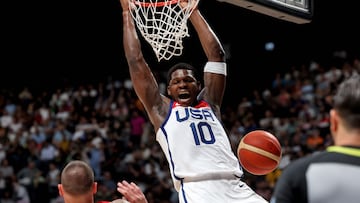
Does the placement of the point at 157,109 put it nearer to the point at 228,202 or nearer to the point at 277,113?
the point at 228,202

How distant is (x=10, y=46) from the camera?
699 inches

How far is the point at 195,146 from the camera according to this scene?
4.64 metres

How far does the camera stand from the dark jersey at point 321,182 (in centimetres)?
226

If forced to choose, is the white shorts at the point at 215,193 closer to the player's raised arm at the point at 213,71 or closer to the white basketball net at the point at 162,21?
the player's raised arm at the point at 213,71

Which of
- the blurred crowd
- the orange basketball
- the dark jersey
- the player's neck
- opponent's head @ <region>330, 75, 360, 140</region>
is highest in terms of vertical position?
opponent's head @ <region>330, 75, 360, 140</region>

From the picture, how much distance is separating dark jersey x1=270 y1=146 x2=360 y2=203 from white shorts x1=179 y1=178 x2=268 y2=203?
217 centimetres

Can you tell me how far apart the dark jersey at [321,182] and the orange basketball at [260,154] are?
2.63m

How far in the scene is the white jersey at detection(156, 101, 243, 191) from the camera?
4.59 m

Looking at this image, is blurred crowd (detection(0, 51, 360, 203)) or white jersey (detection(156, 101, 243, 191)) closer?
white jersey (detection(156, 101, 243, 191))

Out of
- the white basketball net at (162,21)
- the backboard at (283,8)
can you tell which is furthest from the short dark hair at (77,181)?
the backboard at (283,8)

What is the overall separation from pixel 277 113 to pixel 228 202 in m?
9.09

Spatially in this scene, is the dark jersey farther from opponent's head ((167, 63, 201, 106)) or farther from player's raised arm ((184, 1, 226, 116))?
player's raised arm ((184, 1, 226, 116))

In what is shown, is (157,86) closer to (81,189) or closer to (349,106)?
(81,189)

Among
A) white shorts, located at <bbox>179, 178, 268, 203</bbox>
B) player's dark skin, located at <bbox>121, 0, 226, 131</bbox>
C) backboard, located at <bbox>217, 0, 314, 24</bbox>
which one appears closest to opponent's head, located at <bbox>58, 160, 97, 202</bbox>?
white shorts, located at <bbox>179, 178, 268, 203</bbox>
